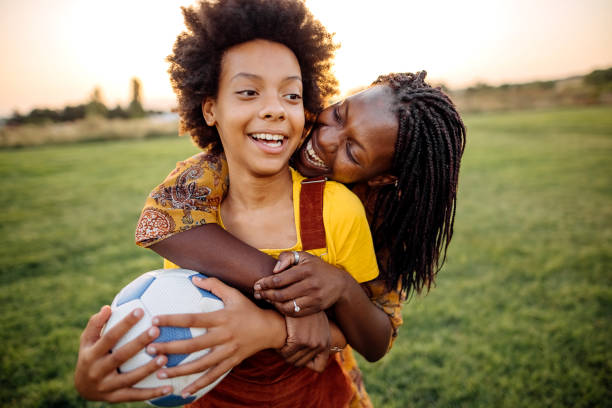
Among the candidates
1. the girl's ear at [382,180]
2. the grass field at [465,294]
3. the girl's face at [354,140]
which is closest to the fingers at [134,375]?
the girl's face at [354,140]

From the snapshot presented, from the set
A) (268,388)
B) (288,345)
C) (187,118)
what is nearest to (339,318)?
(288,345)

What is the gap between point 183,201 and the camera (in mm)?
1576

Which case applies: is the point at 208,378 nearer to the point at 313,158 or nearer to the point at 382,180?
the point at 313,158

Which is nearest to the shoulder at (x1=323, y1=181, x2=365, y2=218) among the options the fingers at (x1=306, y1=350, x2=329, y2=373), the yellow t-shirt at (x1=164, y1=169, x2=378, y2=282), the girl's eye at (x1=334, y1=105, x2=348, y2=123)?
the yellow t-shirt at (x1=164, y1=169, x2=378, y2=282)

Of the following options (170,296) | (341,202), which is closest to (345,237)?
(341,202)

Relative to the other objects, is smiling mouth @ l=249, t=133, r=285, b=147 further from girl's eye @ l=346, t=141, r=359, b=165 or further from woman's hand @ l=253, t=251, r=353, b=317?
woman's hand @ l=253, t=251, r=353, b=317

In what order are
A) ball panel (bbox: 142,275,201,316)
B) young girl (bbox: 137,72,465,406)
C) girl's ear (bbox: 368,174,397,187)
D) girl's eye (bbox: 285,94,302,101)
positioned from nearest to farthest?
ball panel (bbox: 142,275,201,316) → young girl (bbox: 137,72,465,406) → girl's eye (bbox: 285,94,302,101) → girl's ear (bbox: 368,174,397,187)

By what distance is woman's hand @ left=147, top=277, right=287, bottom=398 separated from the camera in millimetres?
1233

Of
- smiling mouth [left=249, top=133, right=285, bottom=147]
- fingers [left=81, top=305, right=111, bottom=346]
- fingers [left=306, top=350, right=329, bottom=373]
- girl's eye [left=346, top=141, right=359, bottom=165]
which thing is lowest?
fingers [left=306, top=350, right=329, bottom=373]

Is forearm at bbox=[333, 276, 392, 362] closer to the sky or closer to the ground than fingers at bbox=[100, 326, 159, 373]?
closer to the ground

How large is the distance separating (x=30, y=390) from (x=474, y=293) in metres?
4.13

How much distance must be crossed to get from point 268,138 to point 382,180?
2.10 feet

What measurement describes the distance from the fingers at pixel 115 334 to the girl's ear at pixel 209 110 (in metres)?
0.95

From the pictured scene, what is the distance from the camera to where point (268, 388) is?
158 centimetres
